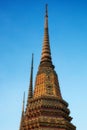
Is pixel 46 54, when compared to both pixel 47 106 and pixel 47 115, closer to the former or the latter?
pixel 47 106

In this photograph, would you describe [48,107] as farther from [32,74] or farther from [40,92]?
[32,74]

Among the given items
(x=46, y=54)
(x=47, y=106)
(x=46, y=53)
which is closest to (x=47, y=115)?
(x=47, y=106)

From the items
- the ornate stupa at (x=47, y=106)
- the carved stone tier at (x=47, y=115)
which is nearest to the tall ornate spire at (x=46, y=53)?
the ornate stupa at (x=47, y=106)

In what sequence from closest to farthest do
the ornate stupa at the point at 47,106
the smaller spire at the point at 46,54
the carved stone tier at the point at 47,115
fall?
the carved stone tier at the point at 47,115
the ornate stupa at the point at 47,106
the smaller spire at the point at 46,54

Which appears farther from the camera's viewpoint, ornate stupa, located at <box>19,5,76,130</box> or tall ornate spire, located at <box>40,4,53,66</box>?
tall ornate spire, located at <box>40,4,53,66</box>

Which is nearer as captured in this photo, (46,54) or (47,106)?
(47,106)

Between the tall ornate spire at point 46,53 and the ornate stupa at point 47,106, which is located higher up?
the tall ornate spire at point 46,53

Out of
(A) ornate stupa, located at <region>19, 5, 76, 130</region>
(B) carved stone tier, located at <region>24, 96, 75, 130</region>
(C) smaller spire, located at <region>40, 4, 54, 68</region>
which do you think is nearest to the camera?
(B) carved stone tier, located at <region>24, 96, 75, 130</region>

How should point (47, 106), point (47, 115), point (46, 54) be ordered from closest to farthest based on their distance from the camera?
point (47, 115)
point (47, 106)
point (46, 54)

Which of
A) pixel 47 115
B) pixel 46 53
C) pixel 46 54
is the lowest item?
pixel 47 115

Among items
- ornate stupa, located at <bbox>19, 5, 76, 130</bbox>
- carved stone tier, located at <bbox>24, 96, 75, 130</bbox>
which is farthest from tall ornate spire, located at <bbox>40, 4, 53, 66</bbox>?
carved stone tier, located at <bbox>24, 96, 75, 130</bbox>

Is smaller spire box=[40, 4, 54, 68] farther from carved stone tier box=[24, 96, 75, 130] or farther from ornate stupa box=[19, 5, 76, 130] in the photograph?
carved stone tier box=[24, 96, 75, 130]

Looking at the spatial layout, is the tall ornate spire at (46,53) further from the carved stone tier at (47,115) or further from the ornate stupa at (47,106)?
the carved stone tier at (47,115)

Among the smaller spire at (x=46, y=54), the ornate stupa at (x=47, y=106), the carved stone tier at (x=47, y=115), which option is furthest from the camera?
the smaller spire at (x=46, y=54)
